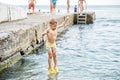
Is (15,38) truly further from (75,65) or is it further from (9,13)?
(9,13)

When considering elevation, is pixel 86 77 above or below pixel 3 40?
below

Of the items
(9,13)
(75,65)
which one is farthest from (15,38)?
(9,13)

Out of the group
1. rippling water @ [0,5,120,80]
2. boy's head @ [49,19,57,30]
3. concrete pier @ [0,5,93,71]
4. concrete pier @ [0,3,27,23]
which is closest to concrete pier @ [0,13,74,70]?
concrete pier @ [0,5,93,71]

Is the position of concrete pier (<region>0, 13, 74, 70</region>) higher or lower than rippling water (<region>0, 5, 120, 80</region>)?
higher

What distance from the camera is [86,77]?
10531 millimetres

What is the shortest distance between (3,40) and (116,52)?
22.7 ft

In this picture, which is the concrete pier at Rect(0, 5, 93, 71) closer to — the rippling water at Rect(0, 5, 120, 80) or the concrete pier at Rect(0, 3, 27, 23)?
the concrete pier at Rect(0, 3, 27, 23)

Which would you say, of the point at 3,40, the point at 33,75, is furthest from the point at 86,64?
the point at 3,40

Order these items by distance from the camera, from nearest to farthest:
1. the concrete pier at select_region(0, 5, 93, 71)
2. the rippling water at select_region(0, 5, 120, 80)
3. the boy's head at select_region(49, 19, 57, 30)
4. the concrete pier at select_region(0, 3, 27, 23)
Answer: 1. the boy's head at select_region(49, 19, 57, 30)
2. the rippling water at select_region(0, 5, 120, 80)
3. the concrete pier at select_region(0, 5, 93, 71)
4. the concrete pier at select_region(0, 3, 27, 23)

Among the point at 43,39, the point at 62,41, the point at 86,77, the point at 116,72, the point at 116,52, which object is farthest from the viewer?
the point at 62,41

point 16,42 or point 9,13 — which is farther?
point 9,13

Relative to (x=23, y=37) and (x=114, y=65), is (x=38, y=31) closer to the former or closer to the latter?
(x=23, y=37)

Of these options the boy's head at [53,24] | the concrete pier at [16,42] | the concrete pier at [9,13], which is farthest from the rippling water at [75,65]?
the concrete pier at [9,13]

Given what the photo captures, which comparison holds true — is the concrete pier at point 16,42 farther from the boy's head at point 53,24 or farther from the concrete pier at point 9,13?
the boy's head at point 53,24
